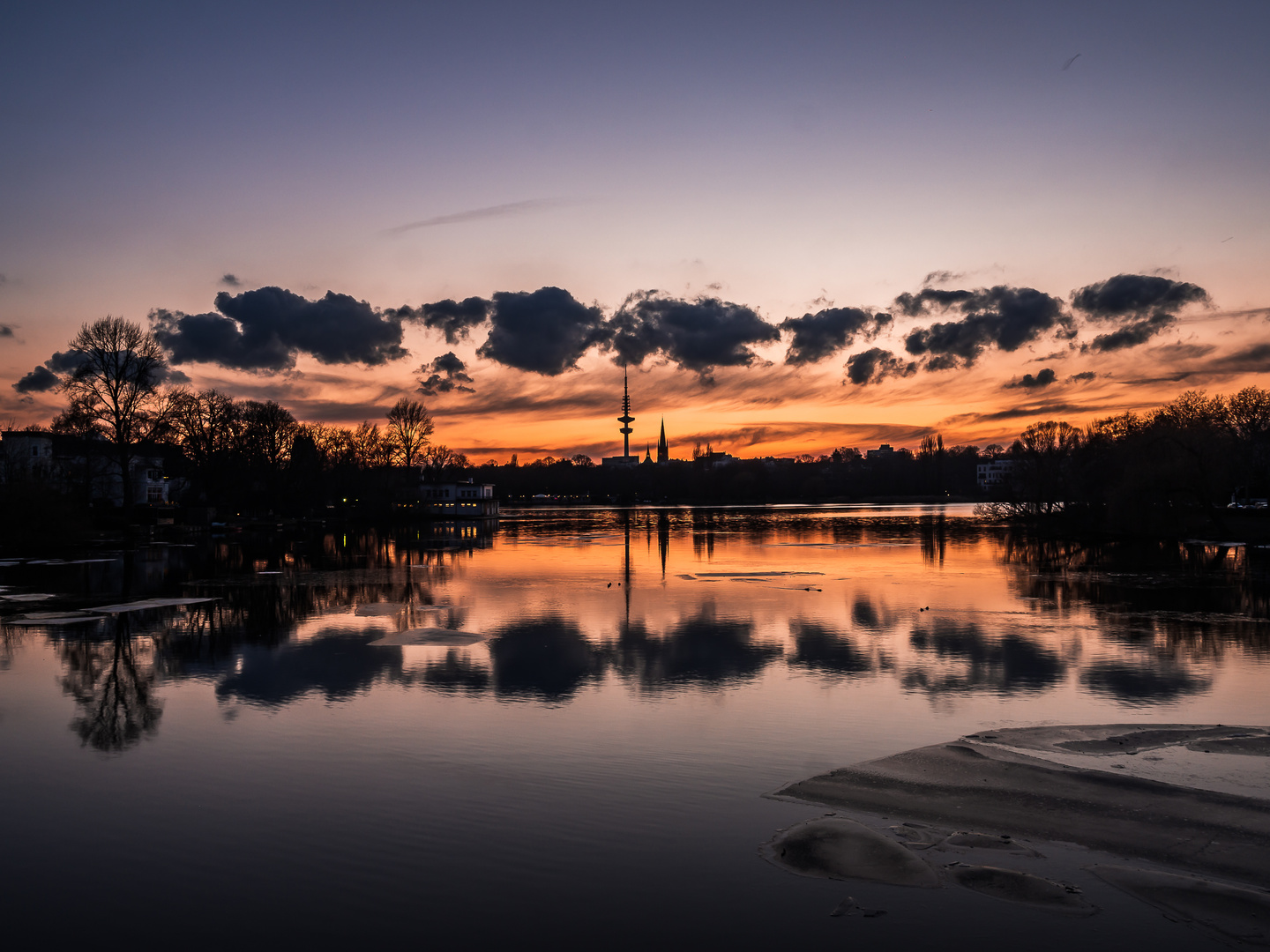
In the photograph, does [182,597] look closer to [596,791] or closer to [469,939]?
[596,791]

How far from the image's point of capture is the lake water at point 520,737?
630cm

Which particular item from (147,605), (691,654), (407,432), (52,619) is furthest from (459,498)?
(691,654)

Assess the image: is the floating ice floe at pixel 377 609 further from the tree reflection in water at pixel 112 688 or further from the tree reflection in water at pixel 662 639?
the tree reflection in water at pixel 112 688

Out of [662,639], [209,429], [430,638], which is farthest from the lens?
[209,429]

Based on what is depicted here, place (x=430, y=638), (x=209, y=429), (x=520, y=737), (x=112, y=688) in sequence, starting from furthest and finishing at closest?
(x=209, y=429) < (x=430, y=638) < (x=112, y=688) < (x=520, y=737)

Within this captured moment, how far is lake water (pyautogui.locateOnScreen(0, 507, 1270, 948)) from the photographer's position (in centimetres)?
630

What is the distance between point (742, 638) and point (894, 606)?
6553 millimetres

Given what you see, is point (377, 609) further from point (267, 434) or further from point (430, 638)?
point (267, 434)

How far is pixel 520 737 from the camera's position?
1061 centimetres

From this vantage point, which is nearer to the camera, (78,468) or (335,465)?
(78,468)

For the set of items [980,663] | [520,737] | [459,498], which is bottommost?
[980,663]

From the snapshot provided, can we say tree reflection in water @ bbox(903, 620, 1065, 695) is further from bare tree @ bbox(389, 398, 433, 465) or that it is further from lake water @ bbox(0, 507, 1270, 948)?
bare tree @ bbox(389, 398, 433, 465)

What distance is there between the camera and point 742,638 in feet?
58.2

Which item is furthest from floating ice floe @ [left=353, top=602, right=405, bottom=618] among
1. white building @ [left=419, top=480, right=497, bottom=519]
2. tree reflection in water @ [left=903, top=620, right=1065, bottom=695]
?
white building @ [left=419, top=480, right=497, bottom=519]
